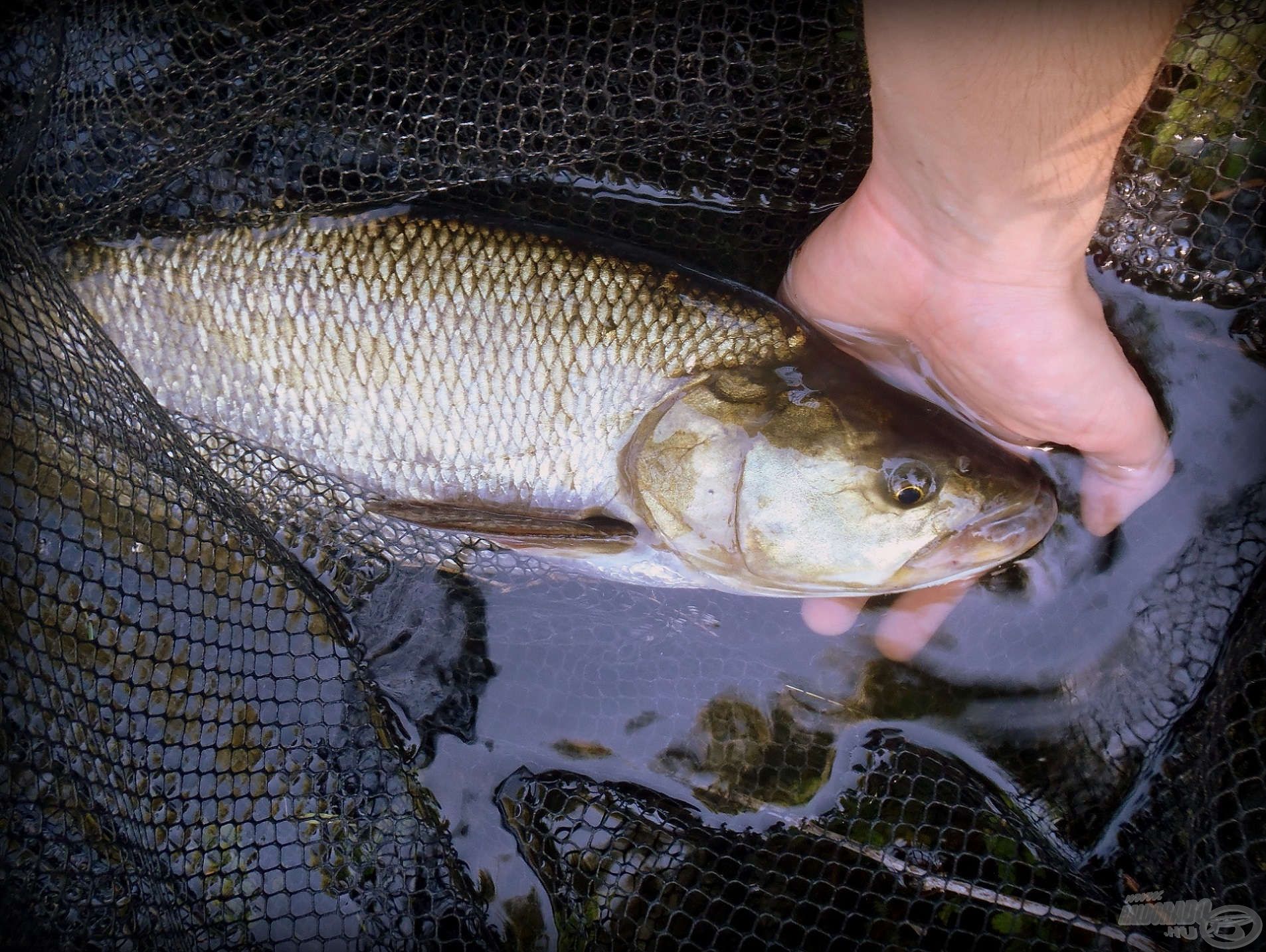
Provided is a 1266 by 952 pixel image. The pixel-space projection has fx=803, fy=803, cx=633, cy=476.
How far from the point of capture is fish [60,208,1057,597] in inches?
71.2

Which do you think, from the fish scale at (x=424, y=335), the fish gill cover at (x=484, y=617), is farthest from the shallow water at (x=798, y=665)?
the fish scale at (x=424, y=335)

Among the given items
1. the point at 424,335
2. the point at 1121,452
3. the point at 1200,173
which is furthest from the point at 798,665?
the point at 1200,173

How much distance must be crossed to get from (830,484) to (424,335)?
98 cm

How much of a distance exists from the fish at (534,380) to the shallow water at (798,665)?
25 cm

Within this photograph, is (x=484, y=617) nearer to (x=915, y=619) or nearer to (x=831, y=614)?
(x=831, y=614)

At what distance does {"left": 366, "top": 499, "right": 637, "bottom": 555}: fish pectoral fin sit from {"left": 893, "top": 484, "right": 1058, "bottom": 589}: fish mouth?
66cm

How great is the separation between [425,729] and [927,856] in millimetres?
1208

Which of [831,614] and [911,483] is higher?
[911,483]

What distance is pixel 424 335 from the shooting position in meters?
1.84

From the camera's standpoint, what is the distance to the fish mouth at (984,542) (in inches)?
69.1

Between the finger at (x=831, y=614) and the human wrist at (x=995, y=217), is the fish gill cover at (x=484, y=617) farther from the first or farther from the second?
the human wrist at (x=995, y=217)

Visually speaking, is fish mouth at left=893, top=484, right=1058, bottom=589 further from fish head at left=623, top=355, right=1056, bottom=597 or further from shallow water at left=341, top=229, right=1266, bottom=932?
shallow water at left=341, top=229, right=1266, bottom=932

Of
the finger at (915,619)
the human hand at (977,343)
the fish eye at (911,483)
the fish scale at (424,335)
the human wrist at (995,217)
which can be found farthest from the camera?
the finger at (915,619)

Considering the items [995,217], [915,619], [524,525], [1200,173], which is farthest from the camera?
[915,619]
